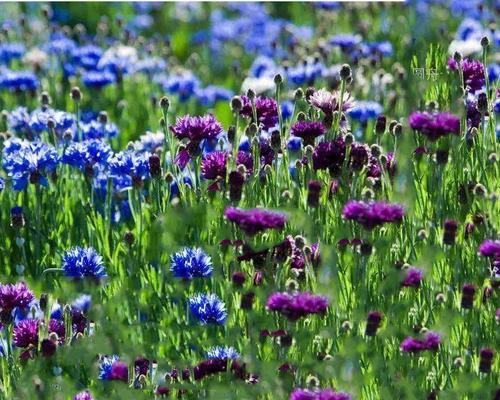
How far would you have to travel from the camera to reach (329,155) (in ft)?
9.25

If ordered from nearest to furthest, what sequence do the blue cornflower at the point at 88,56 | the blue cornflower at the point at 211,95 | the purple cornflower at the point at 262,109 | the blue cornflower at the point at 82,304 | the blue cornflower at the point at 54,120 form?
the blue cornflower at the point at 82,304, the purple cornflower at the point at 262,109, the blue cornflower at the point at 54,120, the blue cornflower at the point at 88,56, the blue cornflower at the point at 211,95

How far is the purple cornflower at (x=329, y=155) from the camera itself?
2818mm

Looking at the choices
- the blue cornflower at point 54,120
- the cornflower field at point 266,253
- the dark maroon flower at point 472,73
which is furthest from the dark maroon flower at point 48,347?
the dark maroon flower at point 472,73

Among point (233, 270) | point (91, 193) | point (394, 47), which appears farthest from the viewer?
point (394, 47)

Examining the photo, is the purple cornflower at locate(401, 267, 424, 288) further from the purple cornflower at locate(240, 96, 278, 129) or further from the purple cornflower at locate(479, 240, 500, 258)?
the purple cornflower at locate(240, 96, 278, 129)

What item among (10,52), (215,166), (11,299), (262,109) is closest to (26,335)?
(11,299)

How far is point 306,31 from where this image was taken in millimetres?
6059

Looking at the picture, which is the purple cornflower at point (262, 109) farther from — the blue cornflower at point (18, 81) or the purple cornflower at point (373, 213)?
the blue cornflower at point (18, 81)

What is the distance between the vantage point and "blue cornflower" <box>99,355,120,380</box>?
248 centimetres

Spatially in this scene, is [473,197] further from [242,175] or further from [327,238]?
[242,175]

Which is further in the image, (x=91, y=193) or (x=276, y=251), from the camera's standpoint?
(x=91, y=193)

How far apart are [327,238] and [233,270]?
0.34m

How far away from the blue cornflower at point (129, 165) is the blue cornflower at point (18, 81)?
126cm

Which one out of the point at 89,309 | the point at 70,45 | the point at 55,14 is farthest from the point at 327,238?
the point at 55,14
